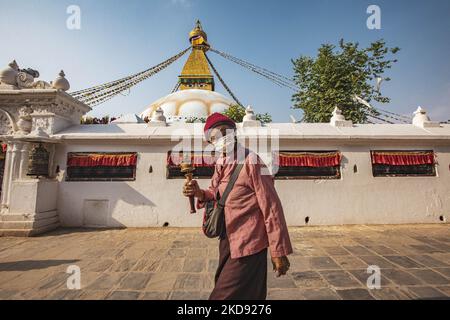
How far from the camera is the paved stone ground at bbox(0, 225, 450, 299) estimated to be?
2.91m

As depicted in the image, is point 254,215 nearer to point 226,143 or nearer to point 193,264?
point 226,143

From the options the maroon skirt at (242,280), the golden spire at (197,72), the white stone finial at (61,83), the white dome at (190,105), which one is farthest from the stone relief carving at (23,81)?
the golden spire at (197,72)

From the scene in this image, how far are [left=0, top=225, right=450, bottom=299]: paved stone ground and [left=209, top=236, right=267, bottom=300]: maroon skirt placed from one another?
1.25m

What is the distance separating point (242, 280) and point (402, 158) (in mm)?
7464

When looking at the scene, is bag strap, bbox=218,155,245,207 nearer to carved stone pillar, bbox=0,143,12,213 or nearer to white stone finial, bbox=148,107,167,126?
white stone finial, bbox=148,107,167,126

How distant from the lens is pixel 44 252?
14.7 feet

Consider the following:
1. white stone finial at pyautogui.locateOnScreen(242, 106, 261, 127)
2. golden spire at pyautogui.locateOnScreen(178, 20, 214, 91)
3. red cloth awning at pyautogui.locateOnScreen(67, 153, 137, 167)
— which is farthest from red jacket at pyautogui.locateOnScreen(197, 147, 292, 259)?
golden spire at pyautogui.locateOnScreen(178, 20, 214, 91)

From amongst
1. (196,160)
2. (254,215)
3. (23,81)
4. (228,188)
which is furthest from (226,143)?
(23,81)

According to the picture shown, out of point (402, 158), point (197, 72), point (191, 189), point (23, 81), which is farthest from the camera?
point (197, 72)

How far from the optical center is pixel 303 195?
6629 millimetres

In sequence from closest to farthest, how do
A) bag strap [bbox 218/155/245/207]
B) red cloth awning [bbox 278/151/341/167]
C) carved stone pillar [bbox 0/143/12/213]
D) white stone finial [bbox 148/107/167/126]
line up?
bag strap [bbox 218/155/245/207] → carved stone pillar [bbox 0/143/12/213] → red cloth awning [bbox 278/151/341/167] → white stone finial [bbox 148/107/167/126]

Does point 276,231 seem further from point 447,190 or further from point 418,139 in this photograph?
point 447,190

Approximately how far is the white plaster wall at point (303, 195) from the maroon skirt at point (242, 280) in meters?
4.84
